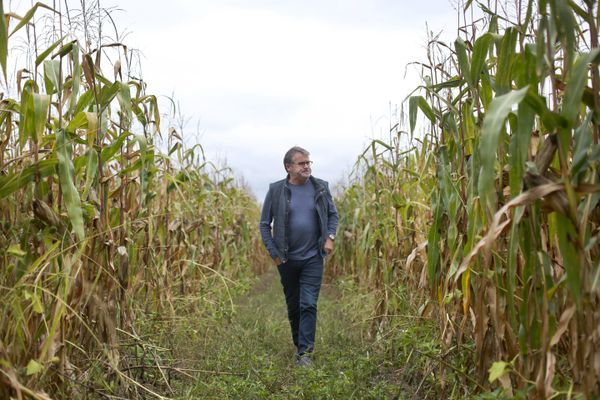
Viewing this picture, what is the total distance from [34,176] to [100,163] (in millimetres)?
460

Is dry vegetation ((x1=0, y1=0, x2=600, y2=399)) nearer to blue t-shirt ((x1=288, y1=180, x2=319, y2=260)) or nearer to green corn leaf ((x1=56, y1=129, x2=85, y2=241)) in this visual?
green corn leaf ((x1=56, y1=129, x2=85, y2=241))

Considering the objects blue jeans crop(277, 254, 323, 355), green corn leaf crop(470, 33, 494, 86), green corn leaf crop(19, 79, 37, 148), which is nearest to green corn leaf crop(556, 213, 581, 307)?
green corn leaf crop(470, 33, 494, 86)

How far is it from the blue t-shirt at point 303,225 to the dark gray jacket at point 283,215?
44 millimetres

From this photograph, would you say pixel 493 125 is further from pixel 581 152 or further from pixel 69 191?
pixel 69 191

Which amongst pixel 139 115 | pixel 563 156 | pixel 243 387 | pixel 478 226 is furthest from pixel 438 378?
pixel 139 115

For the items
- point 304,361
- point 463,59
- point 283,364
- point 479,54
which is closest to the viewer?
point 479,54

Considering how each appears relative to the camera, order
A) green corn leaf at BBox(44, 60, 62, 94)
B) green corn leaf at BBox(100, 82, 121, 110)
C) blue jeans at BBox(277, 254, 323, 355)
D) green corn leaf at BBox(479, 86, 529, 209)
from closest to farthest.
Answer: green corn leaf at BBox(479, 86, 529, 209) < green corn leaf at BBox(44, 60, 62, 94) < green corn leaf at BBox(100, 82, 121, 110) < blue jeans at BBox(277, 254, 323, 355)

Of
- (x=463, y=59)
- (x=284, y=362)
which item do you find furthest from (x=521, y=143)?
(x=284, y=362)

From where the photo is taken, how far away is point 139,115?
3.84m

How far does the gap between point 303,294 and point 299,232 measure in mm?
535

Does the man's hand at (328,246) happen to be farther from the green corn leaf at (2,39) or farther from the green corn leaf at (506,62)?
the green corn leaf at (2,39)

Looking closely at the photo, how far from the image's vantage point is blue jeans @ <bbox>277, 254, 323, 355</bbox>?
16.6ft

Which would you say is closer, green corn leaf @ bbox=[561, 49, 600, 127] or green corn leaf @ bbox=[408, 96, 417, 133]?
green corn leaf @ bbox=[561, 49, 600, 127]

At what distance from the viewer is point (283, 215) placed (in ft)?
17.3
